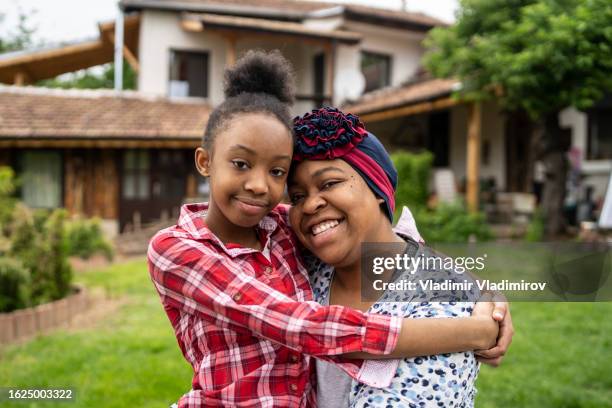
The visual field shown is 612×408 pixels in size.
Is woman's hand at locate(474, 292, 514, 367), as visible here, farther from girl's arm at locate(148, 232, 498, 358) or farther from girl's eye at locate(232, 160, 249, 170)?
girl's eye at locate(232, 160, 249, 170)

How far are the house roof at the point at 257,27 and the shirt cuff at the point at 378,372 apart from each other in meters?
15.2

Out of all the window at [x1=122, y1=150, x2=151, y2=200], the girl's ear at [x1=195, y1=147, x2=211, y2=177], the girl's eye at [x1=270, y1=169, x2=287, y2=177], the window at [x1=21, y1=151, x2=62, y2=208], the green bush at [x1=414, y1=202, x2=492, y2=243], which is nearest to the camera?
the girl's eye at [x1=270, y1=169, x2=287, y2=177]

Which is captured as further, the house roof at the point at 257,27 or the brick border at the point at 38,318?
the house roof at the point at 257,27

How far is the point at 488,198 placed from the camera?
14883mm

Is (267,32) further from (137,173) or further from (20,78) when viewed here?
(20,78)

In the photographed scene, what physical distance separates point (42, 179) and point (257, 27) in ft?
24.3

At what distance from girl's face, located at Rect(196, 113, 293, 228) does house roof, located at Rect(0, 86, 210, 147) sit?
1430 cm

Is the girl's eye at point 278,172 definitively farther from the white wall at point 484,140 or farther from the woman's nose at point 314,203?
the white wall at point 484,140

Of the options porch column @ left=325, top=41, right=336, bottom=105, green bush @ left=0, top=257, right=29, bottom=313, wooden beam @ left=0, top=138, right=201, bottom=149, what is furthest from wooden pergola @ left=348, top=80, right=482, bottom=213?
green bush @ left=0, top=257, right=29, bottom=313

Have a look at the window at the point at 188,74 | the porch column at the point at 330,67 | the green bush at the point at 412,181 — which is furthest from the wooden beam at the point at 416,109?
the window at the point at 188,74

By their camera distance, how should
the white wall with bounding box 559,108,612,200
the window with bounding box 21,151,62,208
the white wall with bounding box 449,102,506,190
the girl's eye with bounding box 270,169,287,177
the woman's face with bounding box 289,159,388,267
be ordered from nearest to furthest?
the woman's face with bounding box 289,159,388,267
the girl's eye with bounding box 270,169,287,177
the white wall with bounding box 559,108,612,200
the white wall with bounding box 449,102,506,190
the window with bounding box 21,151,62,208

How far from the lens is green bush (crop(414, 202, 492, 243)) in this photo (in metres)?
11.8

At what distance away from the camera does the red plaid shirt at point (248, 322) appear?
5.33ft

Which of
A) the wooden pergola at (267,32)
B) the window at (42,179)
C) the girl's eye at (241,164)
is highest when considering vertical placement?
the wooden pergola at (267,32)
